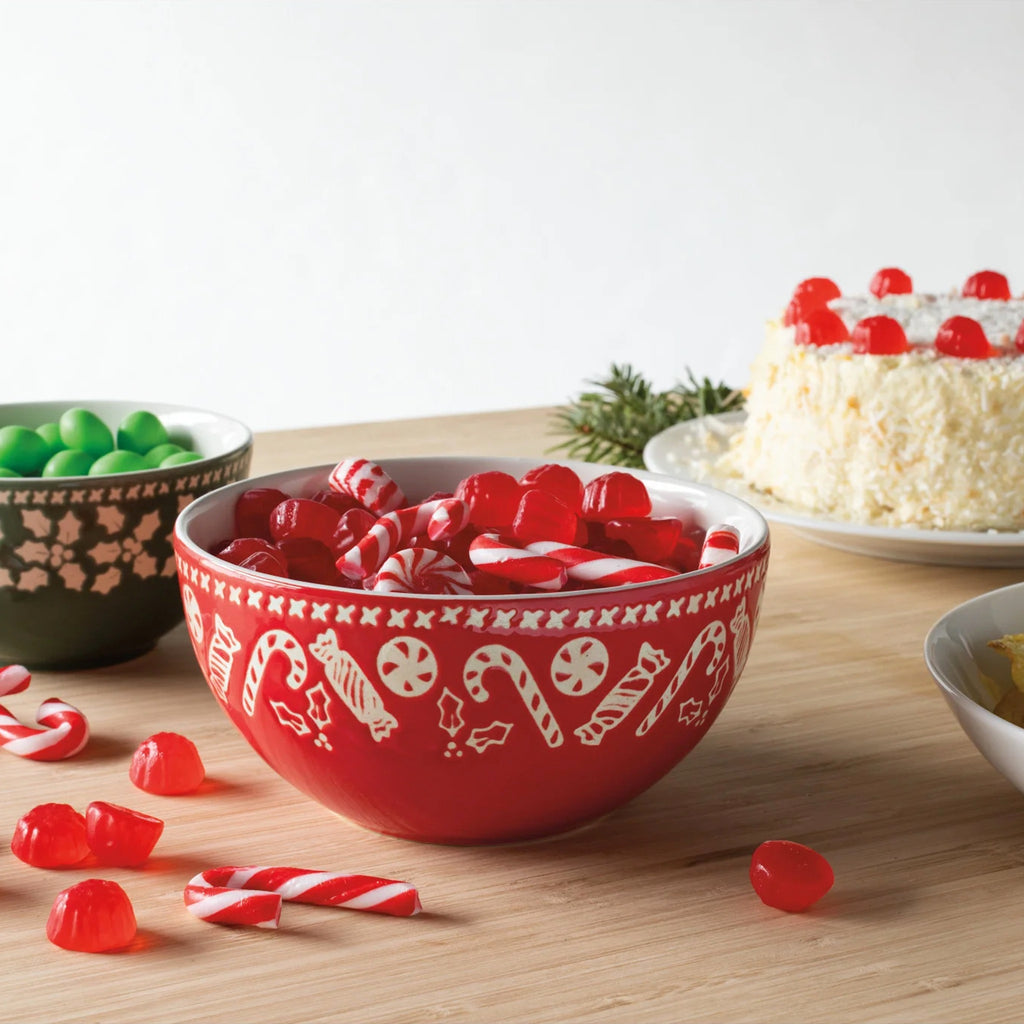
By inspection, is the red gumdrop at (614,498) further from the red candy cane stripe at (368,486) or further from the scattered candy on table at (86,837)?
the scattered candy on table at (86,837)

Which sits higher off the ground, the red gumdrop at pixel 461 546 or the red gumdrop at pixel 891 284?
the red gumdrop at pixel 891 284

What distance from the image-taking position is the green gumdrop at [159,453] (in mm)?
1124

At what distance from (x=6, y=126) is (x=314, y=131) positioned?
1.11m

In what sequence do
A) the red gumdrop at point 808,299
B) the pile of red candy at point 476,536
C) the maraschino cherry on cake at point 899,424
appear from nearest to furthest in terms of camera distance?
the pile of red candy at point 476,536
the maraschino cherry on cake at point 899,424
the red gumdrop at point 808,299

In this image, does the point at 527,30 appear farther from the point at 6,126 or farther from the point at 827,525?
the point at 827,525

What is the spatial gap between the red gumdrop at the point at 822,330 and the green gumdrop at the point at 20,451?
80 centimetres

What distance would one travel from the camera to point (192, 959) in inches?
26.6

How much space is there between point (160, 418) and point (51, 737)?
16.7 inches

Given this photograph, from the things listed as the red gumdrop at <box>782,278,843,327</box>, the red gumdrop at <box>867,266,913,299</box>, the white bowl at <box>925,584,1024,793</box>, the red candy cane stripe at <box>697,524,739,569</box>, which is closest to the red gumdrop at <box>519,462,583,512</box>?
the red candy cane stripe at <box>697,524,739,569</box>

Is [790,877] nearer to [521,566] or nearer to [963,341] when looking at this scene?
[521,566]

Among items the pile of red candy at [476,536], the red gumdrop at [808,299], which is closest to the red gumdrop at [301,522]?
the pile of red candy at [476,536]

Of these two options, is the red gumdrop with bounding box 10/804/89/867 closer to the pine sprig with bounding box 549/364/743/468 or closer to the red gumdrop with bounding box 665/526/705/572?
the red gumdrop with bounding box 665/526/705/572

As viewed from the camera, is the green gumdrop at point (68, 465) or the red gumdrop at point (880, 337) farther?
the red gumdrop at point (880, 337)

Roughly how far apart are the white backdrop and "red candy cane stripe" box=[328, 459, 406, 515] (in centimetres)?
408
